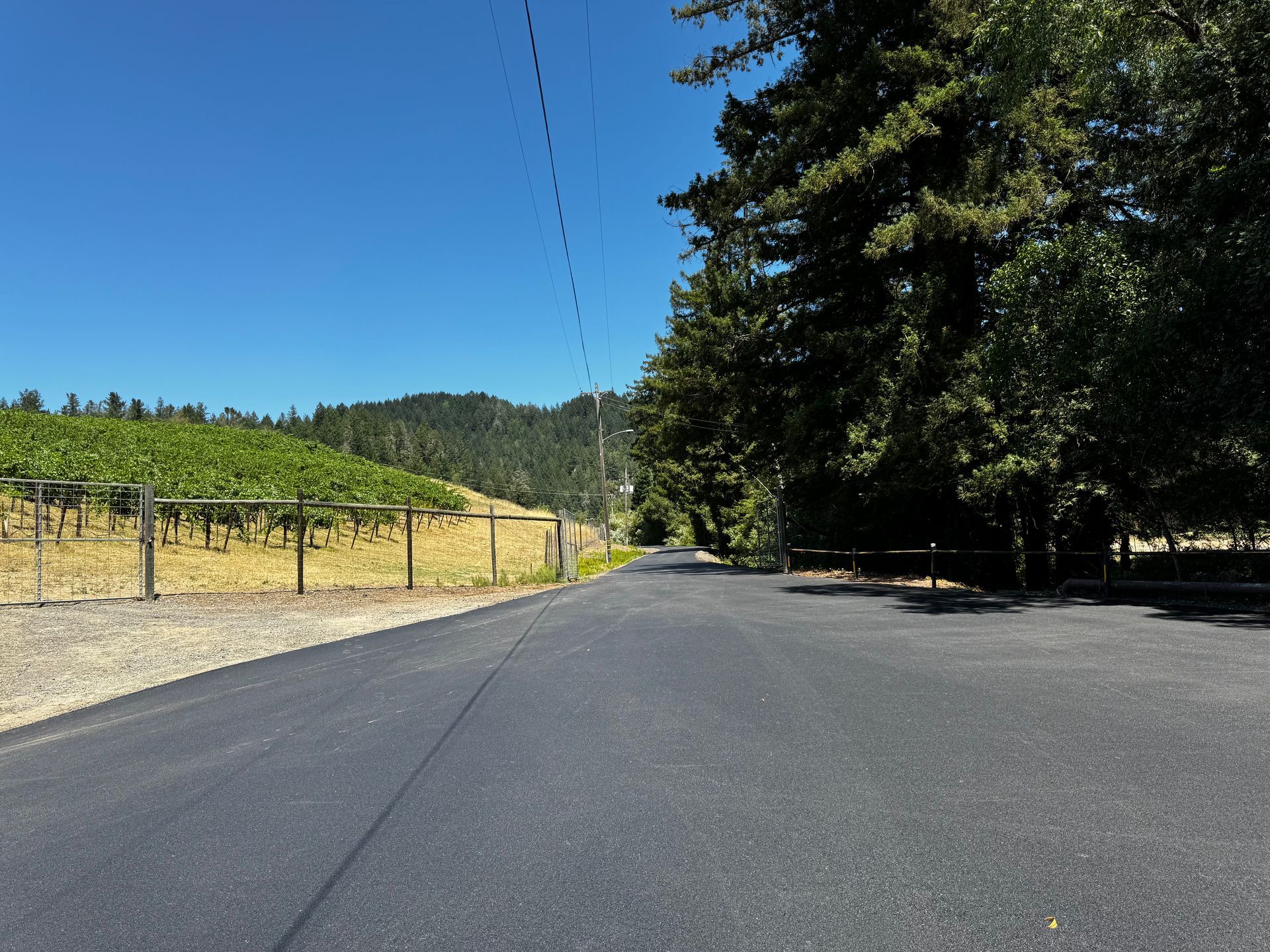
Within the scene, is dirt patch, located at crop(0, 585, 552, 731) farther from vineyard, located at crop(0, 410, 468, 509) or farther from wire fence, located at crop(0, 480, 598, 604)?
vineyard, located at crop(0, 410, 468, 509)

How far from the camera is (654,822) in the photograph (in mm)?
3561

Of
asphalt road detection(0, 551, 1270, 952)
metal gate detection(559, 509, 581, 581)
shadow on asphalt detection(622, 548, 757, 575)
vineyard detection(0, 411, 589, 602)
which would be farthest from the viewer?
shadow on asphalt detection(622, 548, 757, 575)

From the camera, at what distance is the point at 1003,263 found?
16.9 m

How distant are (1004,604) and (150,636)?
13.3 m

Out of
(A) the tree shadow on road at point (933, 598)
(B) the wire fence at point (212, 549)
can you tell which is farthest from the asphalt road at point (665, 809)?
(B) the wire fence at point (212, 549)

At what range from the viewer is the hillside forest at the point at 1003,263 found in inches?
417

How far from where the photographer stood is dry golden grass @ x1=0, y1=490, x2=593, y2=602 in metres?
15.1

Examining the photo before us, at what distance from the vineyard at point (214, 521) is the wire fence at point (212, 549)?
95 millimetres

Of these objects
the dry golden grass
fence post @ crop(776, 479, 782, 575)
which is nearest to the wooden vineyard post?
the dry golden grass

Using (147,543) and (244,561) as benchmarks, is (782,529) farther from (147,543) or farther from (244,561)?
(147,543)

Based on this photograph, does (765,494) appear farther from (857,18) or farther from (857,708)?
(857,708)

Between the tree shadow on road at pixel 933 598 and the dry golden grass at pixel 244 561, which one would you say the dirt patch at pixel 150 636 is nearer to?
the dry golden grass at pixel 244 561

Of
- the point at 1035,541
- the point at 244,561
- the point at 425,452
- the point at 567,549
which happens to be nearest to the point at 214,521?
the point at 244,561

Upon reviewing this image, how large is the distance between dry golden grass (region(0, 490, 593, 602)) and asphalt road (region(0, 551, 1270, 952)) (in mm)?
9989
